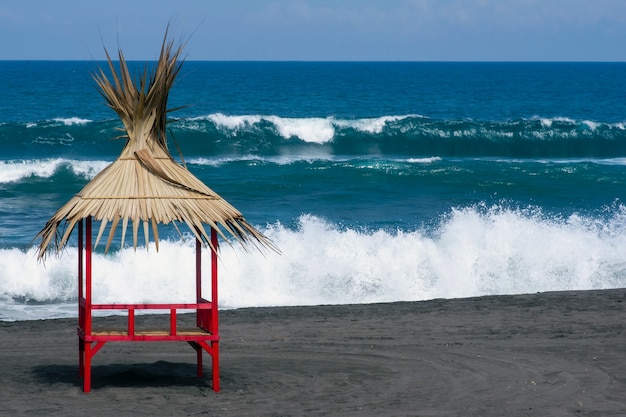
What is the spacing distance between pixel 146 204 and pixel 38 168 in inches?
788

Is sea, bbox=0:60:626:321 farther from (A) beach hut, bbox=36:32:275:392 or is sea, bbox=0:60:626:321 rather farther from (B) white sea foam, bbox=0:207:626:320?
(A) beach hut, bbox=36:32:275:392

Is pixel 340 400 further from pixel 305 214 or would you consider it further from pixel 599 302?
pixel 305 214

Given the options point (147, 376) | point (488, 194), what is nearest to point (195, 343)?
point (147, 376)

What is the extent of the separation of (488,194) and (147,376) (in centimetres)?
1840

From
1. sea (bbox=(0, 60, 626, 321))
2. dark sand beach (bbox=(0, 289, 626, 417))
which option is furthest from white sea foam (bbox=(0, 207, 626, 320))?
dark sand beach (bbox=(0, 289, 626, 417))

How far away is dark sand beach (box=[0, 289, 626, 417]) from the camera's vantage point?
8180mm

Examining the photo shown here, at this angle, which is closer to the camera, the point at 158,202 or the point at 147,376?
the point at 158,202

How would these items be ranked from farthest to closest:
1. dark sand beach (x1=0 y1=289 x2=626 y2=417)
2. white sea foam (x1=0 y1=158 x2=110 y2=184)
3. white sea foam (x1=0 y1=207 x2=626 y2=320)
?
1. white sea foam (x1=0 y1=158 x2=110 y2=184)
2. white sea foam (x1=0 y1=207 x2=626 y2=320)
3. dark sand beach (x1=0 y1=289 x2=626 y2=417)

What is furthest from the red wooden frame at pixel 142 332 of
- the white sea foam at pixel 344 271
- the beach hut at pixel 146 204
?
the white sea foam at pixel 344 271

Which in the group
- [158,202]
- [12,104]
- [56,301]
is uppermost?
[12,104]

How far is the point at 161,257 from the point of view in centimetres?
1638

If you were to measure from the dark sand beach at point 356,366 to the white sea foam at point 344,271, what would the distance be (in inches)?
98.3

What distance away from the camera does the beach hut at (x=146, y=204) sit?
8.23m

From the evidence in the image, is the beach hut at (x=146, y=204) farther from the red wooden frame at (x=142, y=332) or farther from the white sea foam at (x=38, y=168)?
the white sea foam at (x=38, y=168)
